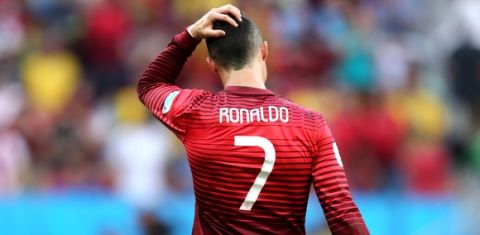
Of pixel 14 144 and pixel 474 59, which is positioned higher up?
pixel 474 59

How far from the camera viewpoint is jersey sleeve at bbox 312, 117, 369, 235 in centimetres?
502

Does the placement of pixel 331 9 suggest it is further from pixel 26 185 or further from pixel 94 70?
pixel 26 185

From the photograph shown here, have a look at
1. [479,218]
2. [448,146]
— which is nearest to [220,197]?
[479,218]

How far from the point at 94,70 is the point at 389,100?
11.6 ft

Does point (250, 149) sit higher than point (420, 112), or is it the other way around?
point (250, 149)

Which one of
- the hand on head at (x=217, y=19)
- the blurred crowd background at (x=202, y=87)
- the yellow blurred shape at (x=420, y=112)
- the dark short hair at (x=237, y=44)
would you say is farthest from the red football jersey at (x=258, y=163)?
the yellow blurred shape at (x=420, y=112)

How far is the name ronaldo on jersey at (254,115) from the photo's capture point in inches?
203

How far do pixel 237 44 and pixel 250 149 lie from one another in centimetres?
46

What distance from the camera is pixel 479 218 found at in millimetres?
11258

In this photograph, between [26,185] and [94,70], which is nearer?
[26,185]

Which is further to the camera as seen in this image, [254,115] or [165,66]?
[165,66]

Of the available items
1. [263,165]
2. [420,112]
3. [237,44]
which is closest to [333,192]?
[263,165]

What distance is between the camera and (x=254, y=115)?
5164 millimetres

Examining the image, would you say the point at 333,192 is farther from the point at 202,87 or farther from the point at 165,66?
the point at 202,87
